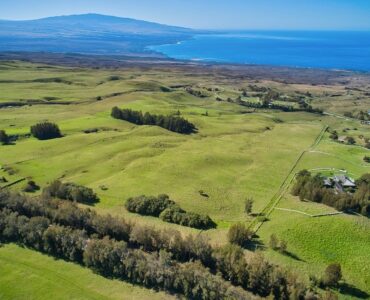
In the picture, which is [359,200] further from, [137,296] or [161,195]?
[137,296]

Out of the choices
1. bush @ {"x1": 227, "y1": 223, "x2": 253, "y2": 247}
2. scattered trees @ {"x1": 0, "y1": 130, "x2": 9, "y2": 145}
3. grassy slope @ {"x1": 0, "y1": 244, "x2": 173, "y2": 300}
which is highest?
bush @ {"x1": 227, "y1": 223, "x2": 253, "y2": 247}

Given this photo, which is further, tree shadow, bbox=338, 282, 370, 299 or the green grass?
the green grass

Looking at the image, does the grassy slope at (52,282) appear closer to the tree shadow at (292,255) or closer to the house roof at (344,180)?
the tree shadow at (292,255)

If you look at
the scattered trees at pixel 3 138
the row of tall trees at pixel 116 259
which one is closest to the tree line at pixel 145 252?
the row of tall trees at pixel 116 259

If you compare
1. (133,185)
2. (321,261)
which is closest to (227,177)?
(133,185)

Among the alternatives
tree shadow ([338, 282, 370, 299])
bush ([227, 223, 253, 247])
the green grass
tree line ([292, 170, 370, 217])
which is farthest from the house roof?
tree shadow ([338, 282, 370, 299])

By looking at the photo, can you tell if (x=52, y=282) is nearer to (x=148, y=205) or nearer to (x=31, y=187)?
(x=148, y=205)

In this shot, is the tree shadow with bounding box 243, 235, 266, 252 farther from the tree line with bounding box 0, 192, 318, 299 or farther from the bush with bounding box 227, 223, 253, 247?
the tree line with bounding box 0, 192, 318, 299

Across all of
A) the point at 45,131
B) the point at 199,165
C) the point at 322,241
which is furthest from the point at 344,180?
the point at 45,131
